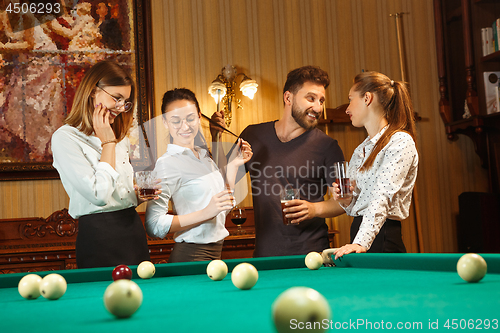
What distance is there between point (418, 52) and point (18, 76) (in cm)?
394

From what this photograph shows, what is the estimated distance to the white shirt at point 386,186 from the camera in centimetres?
196

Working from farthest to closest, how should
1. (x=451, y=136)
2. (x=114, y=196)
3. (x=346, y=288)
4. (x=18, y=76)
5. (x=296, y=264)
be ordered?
(x=451, y=136)
(x=18, y=76)
(x=114, y=196)
(x=296, y=264)
(x=346, y=288)

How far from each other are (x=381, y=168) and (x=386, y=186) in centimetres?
11

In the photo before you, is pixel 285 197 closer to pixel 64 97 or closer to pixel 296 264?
pixel 296 264

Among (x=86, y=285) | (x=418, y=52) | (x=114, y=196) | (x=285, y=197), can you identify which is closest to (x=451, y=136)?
(x=418, y=52)

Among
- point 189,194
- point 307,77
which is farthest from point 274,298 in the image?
point 307,77

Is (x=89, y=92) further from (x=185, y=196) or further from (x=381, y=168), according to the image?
(x=381, y=168)

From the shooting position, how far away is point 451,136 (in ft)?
15.3

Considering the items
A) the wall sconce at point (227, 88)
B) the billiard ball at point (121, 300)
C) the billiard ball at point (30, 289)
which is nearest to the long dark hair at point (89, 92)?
the billiard ball at point (30, 289)

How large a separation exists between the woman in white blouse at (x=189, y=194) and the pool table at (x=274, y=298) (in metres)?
0.53

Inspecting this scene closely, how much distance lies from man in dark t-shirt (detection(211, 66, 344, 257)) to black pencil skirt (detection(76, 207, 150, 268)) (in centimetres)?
81

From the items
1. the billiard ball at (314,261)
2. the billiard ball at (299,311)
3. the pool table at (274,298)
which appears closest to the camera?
the billiard ball at (299,311)

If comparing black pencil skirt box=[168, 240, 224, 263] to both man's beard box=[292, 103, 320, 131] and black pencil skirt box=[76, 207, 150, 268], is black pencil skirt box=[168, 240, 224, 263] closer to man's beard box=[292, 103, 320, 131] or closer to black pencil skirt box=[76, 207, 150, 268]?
black pencil skirt box=[76, 207, 150, 268]

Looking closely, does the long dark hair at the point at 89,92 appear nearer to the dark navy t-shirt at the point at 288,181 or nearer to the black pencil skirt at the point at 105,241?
the black pencil skirt at the point at 105,241
